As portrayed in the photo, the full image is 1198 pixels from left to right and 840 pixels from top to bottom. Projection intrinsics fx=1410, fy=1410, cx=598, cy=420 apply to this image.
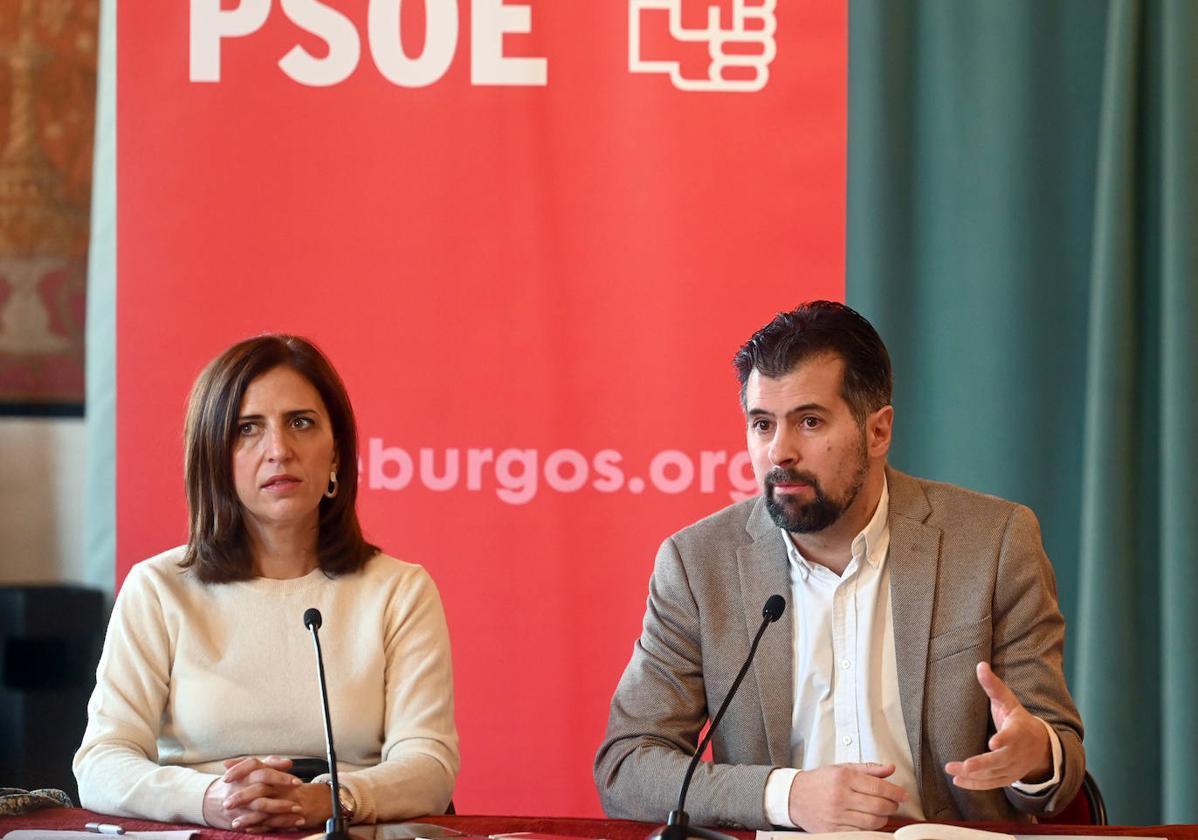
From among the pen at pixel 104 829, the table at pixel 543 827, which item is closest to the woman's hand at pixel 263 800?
the table at pixel 543 827

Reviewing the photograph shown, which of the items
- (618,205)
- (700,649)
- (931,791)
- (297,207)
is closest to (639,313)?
(618,205)

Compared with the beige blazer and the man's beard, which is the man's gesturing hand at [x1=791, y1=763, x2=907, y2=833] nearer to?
the beige blazer

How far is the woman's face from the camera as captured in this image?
2.48m

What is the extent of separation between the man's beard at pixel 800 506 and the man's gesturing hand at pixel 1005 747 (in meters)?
0.40

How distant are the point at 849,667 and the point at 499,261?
150cm

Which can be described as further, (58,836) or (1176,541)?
(1176,541)

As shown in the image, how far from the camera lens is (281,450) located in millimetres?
2484

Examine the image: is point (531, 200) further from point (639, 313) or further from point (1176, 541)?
point (1176, 541)

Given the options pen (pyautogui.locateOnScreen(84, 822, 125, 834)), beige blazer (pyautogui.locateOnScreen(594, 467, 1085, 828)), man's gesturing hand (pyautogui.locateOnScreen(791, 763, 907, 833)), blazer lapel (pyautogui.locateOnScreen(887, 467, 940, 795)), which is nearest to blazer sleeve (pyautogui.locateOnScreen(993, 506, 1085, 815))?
beige blazer (pyautogui.locateOnScreen(594, 467, 1085, 828))

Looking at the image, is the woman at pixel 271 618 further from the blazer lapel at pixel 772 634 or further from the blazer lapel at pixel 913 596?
the blazer lapel at pixel 913 596

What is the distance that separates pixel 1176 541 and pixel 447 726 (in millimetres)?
1926

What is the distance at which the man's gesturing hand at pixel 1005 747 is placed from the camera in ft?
6.73

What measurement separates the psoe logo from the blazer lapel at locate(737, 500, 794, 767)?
137 cm

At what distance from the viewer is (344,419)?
262cm
